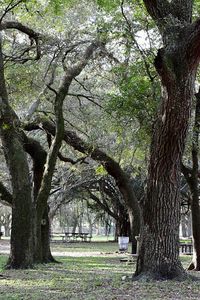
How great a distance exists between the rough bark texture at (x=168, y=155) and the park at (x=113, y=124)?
18 millimetres

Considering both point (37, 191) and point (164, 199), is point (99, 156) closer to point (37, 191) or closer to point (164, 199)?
point (37, 191)

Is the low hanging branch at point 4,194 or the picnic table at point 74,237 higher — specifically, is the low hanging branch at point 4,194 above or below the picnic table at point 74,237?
above

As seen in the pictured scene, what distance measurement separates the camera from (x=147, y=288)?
25.0 ft

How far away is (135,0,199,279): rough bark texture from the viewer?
26.8 ft

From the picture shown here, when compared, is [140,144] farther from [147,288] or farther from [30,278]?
[147,288]

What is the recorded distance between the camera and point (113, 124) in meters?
13.3

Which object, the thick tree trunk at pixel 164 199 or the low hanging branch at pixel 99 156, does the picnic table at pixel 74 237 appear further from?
the thick tree trunk at pixel 164 199

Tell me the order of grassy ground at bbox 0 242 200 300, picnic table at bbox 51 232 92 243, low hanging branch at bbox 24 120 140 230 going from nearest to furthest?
1. grassy ground at bbox 0 242 200 300
2. low hanging branch at bbox 24 120 140 230
3. picnic table at bbox 51 232 92 243

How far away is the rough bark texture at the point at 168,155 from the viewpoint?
321 inches

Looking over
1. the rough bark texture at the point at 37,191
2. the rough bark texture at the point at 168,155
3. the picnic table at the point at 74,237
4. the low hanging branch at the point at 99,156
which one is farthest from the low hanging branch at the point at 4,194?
the picnic table at the point at 74,237

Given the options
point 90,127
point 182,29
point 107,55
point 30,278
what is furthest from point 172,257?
point 90,127

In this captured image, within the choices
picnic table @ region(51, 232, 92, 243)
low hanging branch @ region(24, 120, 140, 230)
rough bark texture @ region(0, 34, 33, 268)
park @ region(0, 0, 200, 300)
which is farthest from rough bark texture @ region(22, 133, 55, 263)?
picnic table @ region(51, 232, 92, 243)

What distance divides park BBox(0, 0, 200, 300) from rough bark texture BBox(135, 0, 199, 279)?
2cm

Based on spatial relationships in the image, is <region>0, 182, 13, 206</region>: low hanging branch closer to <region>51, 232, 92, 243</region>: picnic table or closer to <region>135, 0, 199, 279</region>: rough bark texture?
<region>135, 0, 199, 279</region>: rough bark texture
